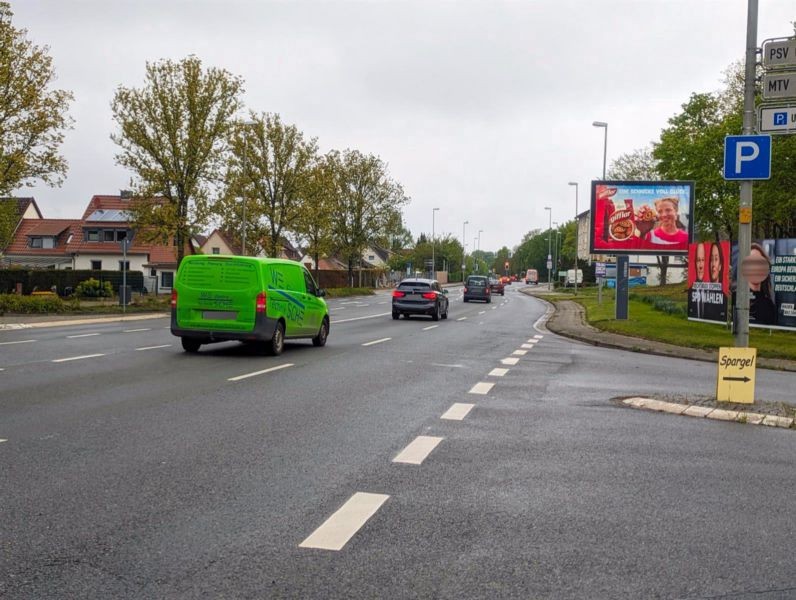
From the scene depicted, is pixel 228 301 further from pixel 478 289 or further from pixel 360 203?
pixel 360 203

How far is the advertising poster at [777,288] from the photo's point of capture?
21047 millimetres

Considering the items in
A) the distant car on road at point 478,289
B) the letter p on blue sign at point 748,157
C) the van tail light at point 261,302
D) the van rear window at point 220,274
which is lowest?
the distant car on road at point 478,289

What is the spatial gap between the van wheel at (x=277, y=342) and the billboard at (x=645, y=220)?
19.6 metres

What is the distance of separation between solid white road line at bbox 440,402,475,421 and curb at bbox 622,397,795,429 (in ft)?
6.64

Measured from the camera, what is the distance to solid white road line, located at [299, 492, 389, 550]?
13.8ft

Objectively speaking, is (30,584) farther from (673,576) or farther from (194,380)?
(194,380)

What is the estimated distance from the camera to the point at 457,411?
873 centimetres

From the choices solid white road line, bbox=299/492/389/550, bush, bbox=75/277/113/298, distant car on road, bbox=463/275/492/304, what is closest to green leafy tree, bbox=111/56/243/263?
bush, bbox=75/277/113/298

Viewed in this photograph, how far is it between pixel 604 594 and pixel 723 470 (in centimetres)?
300

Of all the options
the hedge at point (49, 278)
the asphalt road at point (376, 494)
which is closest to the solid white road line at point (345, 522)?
the asphalt road at point (376, 494)

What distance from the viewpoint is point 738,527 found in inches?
184

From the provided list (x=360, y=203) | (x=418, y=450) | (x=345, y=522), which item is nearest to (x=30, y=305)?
(x=418, y=450)

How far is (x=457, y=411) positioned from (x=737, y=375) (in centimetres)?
349

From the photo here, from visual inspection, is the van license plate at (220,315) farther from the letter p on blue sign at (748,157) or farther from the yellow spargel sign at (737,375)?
the letter p on blue sign at (748,157)
